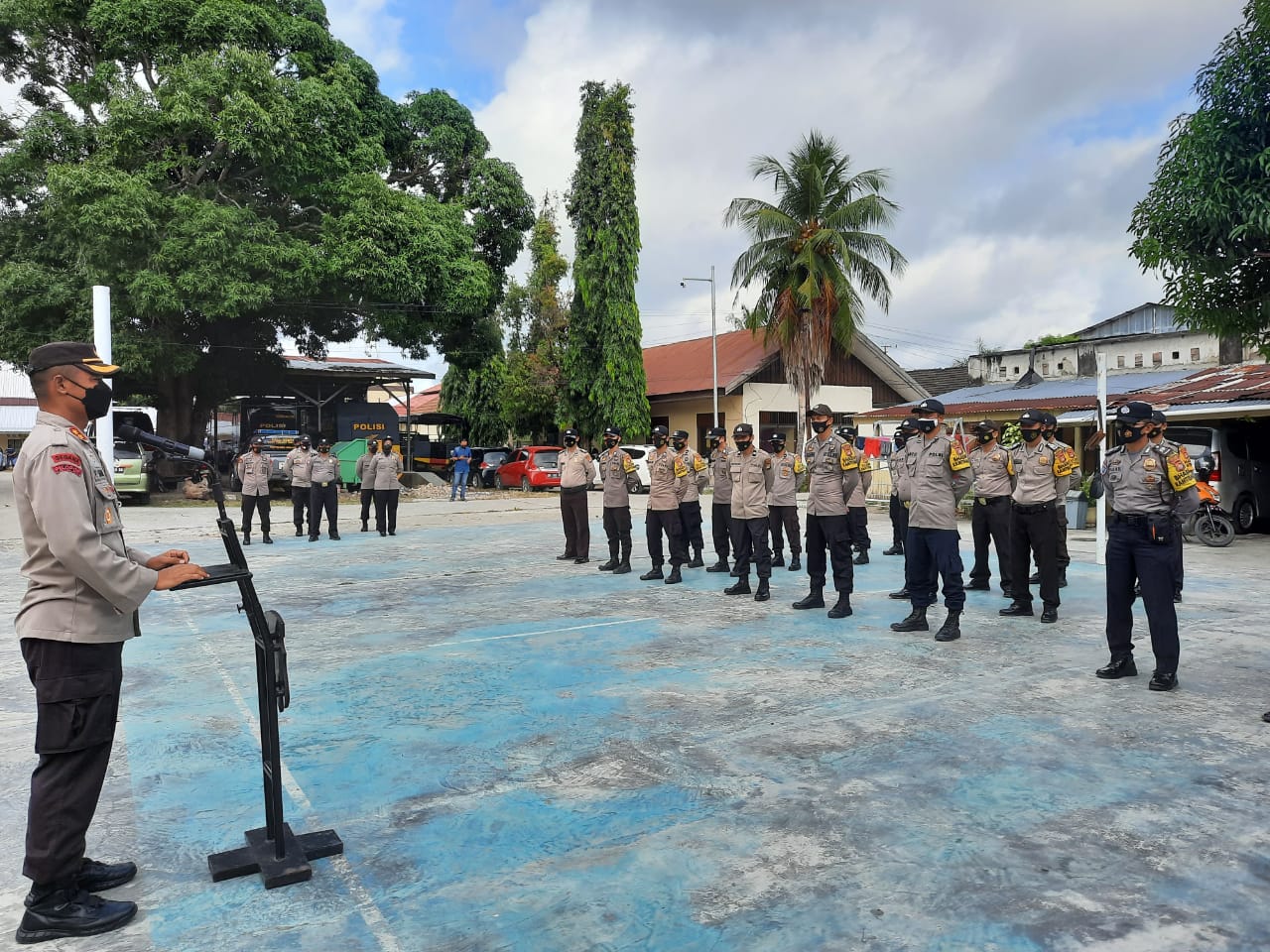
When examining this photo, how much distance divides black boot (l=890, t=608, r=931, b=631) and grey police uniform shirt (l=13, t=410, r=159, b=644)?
580cm

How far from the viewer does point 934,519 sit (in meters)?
7.14

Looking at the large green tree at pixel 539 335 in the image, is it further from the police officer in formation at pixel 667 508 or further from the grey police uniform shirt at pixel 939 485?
the grey police uniform shirt at pixel 939 485

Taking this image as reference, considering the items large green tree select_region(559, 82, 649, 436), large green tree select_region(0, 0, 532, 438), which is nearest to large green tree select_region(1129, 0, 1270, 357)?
large green tree select_region(0, 0, 532, 438)

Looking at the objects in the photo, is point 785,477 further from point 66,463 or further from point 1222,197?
point 66,463

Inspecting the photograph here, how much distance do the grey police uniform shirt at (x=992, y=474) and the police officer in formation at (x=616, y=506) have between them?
4010mm

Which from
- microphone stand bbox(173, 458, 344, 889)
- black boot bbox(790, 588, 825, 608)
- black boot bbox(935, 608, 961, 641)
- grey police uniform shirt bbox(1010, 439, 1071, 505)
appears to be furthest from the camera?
black boot bbox(790, 588, 825, 608)

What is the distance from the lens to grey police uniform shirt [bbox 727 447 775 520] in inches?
358

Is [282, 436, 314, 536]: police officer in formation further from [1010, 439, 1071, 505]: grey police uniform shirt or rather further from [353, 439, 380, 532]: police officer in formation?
[1010, 439, 1071, 505]: grey police uniform shirt

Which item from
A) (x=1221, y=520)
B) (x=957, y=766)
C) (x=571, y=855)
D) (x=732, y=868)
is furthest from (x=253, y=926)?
(x=1221, y=520)

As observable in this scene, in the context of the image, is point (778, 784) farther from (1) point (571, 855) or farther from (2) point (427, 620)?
(2) point (427, 620)

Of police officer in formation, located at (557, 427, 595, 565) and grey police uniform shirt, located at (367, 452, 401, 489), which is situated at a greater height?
grey police uniform shirt, located at (367, 452, 401, 489)

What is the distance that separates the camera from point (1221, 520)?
510 inches

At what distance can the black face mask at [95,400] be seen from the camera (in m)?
3.08

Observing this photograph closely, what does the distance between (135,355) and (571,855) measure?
21144 mm
